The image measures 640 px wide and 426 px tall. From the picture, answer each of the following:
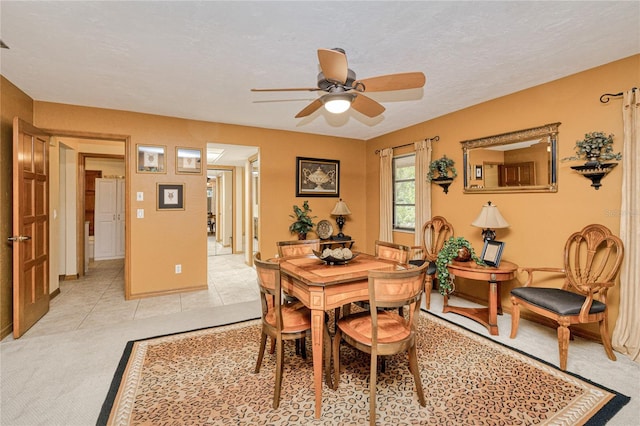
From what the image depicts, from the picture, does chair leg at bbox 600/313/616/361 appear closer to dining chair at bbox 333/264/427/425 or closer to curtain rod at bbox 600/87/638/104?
dining chair at bbox 333/264/427/425

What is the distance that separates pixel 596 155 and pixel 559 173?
0.36 m

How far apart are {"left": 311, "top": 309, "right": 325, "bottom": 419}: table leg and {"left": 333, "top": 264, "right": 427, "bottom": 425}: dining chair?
0.23 metres

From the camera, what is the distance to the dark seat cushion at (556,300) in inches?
93.4

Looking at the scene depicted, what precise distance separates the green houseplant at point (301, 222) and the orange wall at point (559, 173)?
7.38ft

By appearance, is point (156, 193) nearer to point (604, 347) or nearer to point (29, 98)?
point (29, 98)

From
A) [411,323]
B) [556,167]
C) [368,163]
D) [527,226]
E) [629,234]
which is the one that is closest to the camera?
[411,323]

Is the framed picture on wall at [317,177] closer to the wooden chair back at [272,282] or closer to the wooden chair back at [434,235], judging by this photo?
the wooden chair back at [434,235]

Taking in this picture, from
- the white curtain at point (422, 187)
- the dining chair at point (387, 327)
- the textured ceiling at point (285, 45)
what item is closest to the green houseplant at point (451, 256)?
the white curtain at point (422, 187)

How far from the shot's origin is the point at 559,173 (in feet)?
9.94

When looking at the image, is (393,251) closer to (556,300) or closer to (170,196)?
(556,300)

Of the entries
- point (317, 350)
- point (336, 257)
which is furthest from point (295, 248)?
point (317, 350)

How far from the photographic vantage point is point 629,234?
250cm

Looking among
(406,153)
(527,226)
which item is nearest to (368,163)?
(406,153)

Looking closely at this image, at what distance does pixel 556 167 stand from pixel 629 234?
88cm
